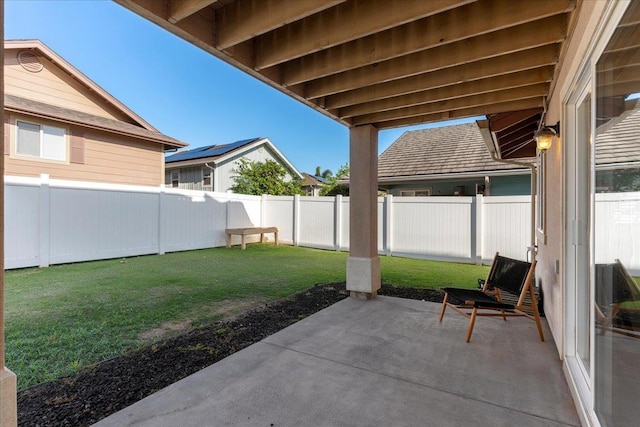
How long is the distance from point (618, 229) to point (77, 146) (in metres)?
11.4

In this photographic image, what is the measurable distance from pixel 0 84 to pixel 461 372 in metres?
3.24

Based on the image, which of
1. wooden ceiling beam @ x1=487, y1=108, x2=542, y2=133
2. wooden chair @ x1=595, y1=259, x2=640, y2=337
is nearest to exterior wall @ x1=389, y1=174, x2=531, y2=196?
wooden ceiling beam @ x1=487, y1=108, x2=542, y2=133

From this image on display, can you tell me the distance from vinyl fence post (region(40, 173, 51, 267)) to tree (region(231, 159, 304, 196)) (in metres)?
8.66

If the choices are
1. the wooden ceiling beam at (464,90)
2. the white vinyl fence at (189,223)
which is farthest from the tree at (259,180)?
the wooden ceiling beam at (464,90)

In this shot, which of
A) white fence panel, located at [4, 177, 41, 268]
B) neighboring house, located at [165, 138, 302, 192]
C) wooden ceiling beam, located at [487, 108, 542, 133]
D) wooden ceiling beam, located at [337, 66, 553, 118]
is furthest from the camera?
neighboring house, located at [165, 138, 302, 192]

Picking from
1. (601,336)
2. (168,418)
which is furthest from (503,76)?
(168,418)

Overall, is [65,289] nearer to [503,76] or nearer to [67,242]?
[67,242]

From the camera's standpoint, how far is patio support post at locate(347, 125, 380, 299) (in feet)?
14.6

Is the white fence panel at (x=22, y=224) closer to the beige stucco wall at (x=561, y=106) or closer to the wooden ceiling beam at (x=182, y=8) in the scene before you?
the wooden ceiling beam at (x=182, y=8)

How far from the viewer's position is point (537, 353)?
9.31 feet

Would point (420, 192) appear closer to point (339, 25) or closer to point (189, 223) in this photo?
point (189, 223)

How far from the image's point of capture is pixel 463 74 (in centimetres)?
295

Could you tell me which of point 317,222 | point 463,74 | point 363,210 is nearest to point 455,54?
point 463,74

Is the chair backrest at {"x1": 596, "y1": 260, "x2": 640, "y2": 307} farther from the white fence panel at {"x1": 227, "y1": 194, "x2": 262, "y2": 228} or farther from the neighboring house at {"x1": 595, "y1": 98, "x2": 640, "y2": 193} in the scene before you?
the white fence panel at {"x1": 227, "y1": 194, "x2": 262, "y2": 228}
